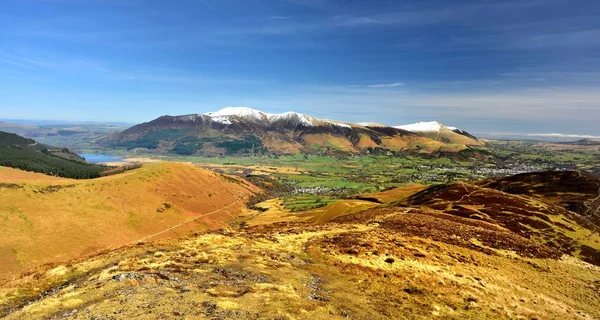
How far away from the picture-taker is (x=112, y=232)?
11712 cm

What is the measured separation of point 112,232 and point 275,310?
362ft

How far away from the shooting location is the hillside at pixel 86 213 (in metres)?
91.5

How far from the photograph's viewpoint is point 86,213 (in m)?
121

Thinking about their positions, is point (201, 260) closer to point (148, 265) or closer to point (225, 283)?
point (148, 265)

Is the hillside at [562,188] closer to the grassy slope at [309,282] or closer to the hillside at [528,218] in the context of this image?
the hillside at [528,218]

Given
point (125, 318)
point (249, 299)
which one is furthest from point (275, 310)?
point (125, 318)

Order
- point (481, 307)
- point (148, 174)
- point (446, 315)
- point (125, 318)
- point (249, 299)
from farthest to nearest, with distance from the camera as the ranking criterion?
1. point (148, 174)
2. point (481, 307)
3. point (446, 315)
4. point (249, 299)
5. point (125, 318)

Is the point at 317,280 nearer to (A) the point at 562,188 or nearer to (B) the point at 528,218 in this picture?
(B) the point at 528,218

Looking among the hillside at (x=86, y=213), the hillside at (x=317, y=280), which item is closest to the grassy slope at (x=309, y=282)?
the hillside at (x=317, y=280)

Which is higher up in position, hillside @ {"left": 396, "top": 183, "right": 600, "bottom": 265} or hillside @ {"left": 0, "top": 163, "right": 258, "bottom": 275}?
hillside @ {"left": 396, "top": 183, "right": 600, "bottom": 265}

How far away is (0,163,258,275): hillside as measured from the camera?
300ft

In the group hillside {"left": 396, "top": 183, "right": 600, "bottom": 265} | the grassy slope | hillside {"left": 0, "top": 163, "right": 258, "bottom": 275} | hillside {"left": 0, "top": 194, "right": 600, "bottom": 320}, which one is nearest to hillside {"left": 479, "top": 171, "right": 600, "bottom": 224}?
hillside {"left": 396, "top": 183, "right": 600, "bottom": 265}

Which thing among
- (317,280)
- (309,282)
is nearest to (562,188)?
(317,280)

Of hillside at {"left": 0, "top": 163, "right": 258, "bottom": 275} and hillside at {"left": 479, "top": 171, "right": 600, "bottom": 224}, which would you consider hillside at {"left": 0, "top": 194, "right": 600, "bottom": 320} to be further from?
hillside at {"left": 479, "top": 171, "right": 600, "bottom": 224}
